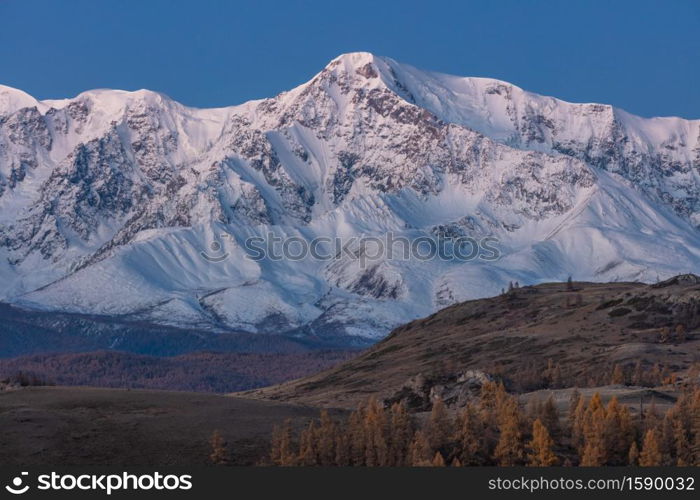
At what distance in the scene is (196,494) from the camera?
100 meters

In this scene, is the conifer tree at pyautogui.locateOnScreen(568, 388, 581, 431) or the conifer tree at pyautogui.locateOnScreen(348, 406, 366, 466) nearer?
the conifer tree at pyautogui.locateOnScreen(348, 406, 366, 466)

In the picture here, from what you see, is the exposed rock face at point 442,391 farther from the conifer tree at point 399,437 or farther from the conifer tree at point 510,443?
the conifer tree at point 510,443

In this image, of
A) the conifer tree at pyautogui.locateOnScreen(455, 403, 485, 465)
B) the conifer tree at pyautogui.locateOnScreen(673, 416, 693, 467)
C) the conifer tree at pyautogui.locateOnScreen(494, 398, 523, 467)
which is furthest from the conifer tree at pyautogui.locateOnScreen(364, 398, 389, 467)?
the conifer tree at pyautogui.locateOnScreen(673, 416, 693, 467)

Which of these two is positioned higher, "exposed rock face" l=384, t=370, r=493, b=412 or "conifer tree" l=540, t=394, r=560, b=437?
"exposed rock face" l=384, t=370, r=493, b=412


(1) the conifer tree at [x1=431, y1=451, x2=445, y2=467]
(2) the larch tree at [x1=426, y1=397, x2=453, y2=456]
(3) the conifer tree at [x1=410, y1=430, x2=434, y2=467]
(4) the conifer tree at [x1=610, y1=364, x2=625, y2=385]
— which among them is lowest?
(1) the conifer tree at [x1=431, y1=451, x2=445, y2=467]

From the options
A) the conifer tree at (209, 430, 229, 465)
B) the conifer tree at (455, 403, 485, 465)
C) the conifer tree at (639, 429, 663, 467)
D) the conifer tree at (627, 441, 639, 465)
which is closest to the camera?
the conifer tree at (639, 429, 663, 467)

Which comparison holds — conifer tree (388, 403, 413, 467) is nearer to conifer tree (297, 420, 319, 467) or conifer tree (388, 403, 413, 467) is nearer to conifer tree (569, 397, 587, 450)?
conifer tree (297, 420, 319, 467)

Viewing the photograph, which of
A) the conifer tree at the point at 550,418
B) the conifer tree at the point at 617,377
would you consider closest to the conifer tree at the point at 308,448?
the conifer tree at the point at 550,418

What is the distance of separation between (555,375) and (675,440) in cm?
6825

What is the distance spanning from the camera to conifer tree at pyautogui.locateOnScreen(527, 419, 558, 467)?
398ft

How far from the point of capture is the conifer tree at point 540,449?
12119cm

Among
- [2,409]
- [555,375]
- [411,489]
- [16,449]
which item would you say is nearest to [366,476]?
[411,489]

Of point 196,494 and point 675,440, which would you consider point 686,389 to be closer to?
point 675,440

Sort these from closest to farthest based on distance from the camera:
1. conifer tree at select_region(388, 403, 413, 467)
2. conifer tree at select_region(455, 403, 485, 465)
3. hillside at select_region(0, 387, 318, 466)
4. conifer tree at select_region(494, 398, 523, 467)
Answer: hillside at select_region(0, 387, 318, 466) < conifer tree at select_region(388, 403, 413, 467) < conifer tree at select_region(494, 398, 523, 467) < conifer tree at select_region(455, 403, 485, 465)
